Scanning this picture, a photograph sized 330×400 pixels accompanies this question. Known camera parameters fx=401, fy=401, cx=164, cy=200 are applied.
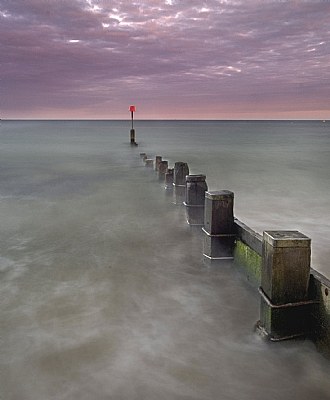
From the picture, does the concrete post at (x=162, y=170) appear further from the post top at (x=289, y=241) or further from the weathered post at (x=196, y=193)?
the post top at (x=289, y=241)

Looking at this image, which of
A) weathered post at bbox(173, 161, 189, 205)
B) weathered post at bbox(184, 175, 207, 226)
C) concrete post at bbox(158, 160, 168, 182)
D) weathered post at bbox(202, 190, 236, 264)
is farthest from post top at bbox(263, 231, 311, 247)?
concrete post at bbox(158, 160, 168, 182)

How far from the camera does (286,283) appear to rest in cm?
391

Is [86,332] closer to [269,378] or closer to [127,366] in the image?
[127,366]

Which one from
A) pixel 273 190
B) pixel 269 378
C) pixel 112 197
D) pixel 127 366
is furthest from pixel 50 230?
pixel 273 190

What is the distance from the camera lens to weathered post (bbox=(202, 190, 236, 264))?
19.3ft

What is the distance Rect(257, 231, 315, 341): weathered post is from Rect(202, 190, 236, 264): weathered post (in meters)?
1.85

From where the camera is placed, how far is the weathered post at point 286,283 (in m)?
3.83

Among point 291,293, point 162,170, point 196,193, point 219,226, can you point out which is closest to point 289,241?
point 291,293

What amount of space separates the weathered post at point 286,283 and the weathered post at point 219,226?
1854 mm

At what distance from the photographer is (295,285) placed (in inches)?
154

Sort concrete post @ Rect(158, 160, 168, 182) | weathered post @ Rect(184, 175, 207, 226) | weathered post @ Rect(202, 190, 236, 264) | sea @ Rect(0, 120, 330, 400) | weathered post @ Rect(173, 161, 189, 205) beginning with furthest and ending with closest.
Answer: concrete post @ Rect(158, 160, 168, 182) → weathered post @ Rect(173, 161, 189, 205) → weathered post @ Rect(184, 175, 207, 226) → weathered post @ Rect(202, 190, 236, 264) → sea @ Rect(0, 120, 330, 400)

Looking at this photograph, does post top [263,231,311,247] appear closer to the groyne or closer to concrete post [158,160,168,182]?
the groyne

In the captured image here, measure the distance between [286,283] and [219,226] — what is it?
2214mm

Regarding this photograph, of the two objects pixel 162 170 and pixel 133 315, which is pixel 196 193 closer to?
pixel 133 315
